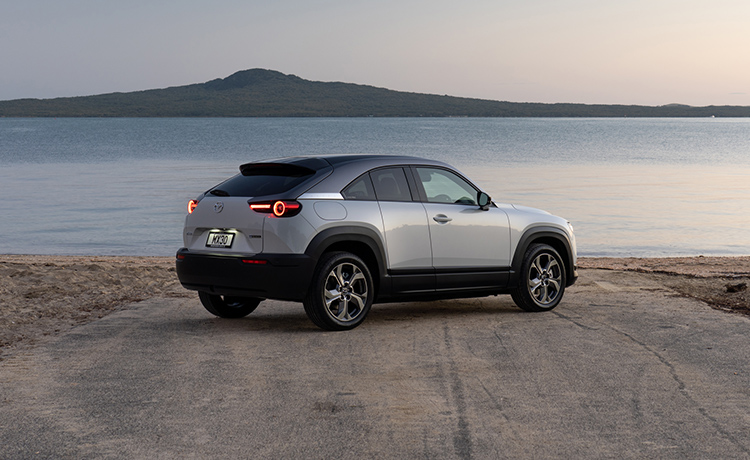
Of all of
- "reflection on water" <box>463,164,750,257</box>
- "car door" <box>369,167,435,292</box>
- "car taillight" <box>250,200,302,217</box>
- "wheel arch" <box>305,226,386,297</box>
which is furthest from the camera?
"reflection on water" <box>463,164,750,257</box>

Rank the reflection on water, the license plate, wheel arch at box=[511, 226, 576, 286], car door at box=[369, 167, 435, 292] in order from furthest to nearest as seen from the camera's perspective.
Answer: the reflection on water
wheel arch at box=[511, 226, 576, 286]
car door at box=[369, 167, 435, 292]
the license plate

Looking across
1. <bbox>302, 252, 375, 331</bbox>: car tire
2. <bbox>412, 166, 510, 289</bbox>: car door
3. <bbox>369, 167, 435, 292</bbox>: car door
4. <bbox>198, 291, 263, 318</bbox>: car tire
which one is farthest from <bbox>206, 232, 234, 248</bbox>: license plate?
<bbox>412, 166, 510, 289</bbox>: car door

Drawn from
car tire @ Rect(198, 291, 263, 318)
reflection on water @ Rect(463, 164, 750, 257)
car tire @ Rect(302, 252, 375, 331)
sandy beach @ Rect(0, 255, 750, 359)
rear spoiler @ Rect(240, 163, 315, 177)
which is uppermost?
rear spoiler @ Rect(240, 163, 315, 177)

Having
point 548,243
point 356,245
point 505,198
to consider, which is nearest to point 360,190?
point 356,245

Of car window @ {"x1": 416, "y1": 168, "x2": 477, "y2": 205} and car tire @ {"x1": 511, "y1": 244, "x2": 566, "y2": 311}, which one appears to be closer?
car window @ {"x1": 416, "y1": 168, "x2": 477, "y2": 205}

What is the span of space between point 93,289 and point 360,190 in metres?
4.68

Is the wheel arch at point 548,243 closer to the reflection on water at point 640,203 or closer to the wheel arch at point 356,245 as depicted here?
the wheel arch at point 356,245

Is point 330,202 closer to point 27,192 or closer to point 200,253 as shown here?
point 200,253

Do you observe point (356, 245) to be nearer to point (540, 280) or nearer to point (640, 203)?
point (540, 280)

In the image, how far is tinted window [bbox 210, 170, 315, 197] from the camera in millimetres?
8102

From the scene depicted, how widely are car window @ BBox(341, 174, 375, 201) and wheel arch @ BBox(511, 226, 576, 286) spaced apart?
1965mm

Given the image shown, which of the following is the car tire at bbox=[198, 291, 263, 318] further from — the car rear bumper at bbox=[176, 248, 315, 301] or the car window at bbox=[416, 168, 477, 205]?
the car window at bbox=[416, 168, 477, 205]

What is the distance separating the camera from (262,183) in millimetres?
8227

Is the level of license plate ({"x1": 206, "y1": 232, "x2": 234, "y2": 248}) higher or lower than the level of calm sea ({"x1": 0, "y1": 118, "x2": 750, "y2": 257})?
higher
